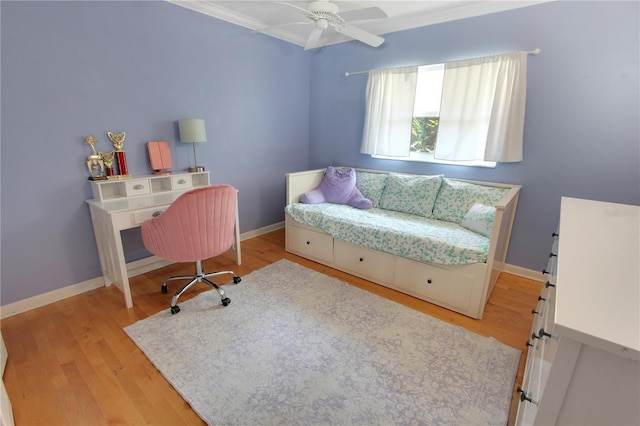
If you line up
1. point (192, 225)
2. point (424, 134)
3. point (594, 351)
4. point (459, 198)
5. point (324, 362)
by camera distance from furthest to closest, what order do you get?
point (424, 134)
point (459, 198)
point (192, 225)
point (324, 362)
point (594, 351)

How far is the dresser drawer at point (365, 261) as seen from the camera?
2.48 meters

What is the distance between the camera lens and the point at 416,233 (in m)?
2.33

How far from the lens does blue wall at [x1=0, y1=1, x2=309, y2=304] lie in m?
1.94

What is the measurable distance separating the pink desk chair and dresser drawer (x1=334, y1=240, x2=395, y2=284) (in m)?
1.09

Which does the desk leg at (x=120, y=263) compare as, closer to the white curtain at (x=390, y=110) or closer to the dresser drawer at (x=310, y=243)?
the dresser drawer at (x=310, y=243)

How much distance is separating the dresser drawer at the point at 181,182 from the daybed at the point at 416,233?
981 millimetres

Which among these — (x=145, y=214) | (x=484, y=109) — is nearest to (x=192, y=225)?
(x=145, y=214)

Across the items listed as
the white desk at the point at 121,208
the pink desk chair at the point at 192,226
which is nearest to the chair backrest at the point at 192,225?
the pink desk chair at the point at 192,226

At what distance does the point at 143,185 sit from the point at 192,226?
0.88 m

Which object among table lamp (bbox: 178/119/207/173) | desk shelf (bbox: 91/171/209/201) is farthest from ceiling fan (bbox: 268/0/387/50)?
desk shelf (bbox: 91/171/209/201)

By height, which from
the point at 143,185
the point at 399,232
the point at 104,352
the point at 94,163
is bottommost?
the point at 104,352

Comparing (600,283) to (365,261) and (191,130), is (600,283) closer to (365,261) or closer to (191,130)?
(365,261)

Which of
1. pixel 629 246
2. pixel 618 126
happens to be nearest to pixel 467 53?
pixel 618 126

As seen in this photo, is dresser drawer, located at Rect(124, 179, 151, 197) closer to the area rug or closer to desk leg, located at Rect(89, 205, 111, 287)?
desk leg, located at Rect(89, 205, 111, 287)
